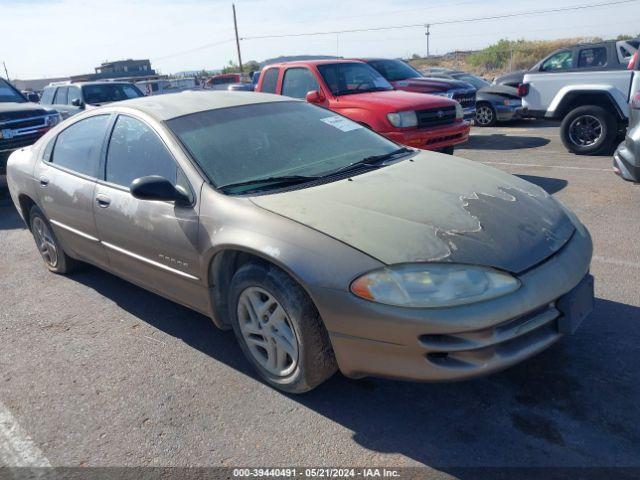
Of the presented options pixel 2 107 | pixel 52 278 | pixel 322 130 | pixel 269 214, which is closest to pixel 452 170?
pixel 322 130

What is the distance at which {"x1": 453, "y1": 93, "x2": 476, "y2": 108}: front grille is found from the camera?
12200 mm

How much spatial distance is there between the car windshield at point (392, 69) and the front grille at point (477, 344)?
10.0 meters

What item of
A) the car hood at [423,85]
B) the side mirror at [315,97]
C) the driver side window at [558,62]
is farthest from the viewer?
the car hood at [423,85]

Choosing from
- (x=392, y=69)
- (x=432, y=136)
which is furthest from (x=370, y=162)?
(x=392, y=69)

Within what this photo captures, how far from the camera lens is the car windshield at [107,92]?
12.8m

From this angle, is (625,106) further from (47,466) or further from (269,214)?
(47,466)

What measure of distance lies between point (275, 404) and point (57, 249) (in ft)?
9.62

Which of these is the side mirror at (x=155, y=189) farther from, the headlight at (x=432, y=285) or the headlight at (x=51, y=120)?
the headlight at (x=51, y=120)

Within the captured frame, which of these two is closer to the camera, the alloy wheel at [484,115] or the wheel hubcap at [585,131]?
the wheel hubcap at [585,131]

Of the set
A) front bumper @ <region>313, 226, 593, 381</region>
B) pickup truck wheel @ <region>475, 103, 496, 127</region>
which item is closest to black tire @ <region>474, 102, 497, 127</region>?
pickup truck wheel @ <region>475, 103, 496, 127</region>

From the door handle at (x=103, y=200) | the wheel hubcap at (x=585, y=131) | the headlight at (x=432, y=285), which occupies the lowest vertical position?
the wheel hubcap at (x=585, y=131)

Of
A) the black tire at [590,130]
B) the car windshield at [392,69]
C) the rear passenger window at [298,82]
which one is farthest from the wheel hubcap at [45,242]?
the car windshield at [392,69]

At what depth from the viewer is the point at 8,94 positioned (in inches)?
416

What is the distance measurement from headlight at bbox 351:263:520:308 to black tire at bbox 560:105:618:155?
7397 millimetres
